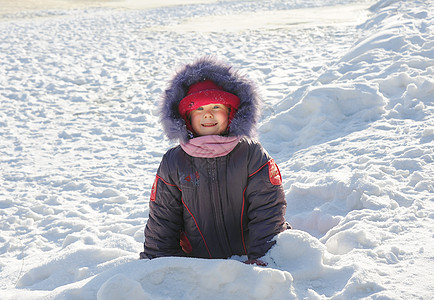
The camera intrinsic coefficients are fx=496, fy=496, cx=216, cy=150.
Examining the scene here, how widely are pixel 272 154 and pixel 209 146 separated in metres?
2.43

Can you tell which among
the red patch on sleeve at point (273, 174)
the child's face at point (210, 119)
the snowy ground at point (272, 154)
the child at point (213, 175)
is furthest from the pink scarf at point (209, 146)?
the snowy ground at point (272, 154)

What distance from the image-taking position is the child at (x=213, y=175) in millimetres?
2498

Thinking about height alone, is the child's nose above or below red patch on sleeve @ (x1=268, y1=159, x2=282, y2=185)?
above

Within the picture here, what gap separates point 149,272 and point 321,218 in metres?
1.37

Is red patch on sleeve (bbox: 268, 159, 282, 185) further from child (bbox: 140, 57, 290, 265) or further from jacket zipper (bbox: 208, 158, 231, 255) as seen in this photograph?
jacket zipper (bbox: 208, 158, 231, 255)

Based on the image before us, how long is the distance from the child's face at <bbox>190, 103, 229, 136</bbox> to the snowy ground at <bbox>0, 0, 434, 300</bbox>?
2.16ft

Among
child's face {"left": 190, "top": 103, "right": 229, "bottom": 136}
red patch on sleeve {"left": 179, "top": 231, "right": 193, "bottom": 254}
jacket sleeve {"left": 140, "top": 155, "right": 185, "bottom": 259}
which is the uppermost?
child's face {"left": 190, "top": 103, "right": 229, "bottom": 136}

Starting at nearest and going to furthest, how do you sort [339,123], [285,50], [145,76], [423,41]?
[339,123] < [423,41] < [145,76] < [285,50]

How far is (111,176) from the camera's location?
484 centimetres

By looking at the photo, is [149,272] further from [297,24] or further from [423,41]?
[297,24]

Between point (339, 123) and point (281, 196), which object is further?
point (339, 123)

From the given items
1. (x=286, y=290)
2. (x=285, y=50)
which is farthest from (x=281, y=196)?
(x=285, y=50)

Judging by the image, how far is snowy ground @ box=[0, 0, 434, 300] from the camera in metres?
2.08

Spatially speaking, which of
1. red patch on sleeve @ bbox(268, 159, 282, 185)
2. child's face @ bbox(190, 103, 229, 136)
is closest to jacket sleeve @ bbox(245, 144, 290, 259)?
red patch on sleeve @ bbox(268, 159, 282, 185)
